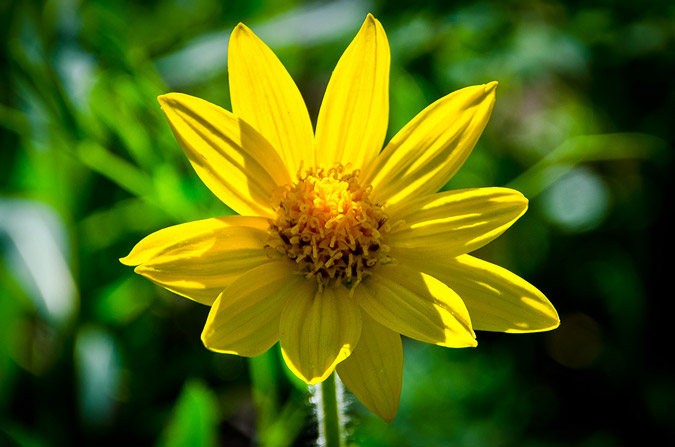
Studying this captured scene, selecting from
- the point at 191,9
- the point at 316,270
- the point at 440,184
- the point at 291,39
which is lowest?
the point at 316,270

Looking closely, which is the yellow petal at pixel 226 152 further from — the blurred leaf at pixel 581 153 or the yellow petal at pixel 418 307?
the blurred leaf at pixel 581 153

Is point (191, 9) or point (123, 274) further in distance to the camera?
point (191, 9)

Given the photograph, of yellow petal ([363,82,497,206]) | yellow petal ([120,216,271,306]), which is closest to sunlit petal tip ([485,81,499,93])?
yellow petal ([363,82,497,206])

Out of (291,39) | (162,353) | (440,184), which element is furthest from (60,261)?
(440,184)

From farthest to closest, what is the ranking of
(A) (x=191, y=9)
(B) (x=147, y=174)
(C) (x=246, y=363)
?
(A) (x=191, y=9)
(C) (x=246, y=363)
(B) (x=147, y=174)

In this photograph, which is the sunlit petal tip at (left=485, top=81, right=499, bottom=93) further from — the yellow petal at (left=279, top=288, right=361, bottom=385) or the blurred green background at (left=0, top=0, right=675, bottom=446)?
the blurred green background at (left=0, top=0, right=675, bottom=446)

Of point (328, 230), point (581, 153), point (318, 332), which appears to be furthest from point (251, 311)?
point (581, 153)

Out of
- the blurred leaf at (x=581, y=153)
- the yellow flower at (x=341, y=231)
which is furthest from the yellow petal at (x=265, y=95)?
the blurred leaf at (x=581, y=153)

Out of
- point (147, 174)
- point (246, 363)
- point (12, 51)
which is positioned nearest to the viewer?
point (147, 174)

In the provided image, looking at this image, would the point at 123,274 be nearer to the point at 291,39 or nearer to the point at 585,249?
the point at 291,39
